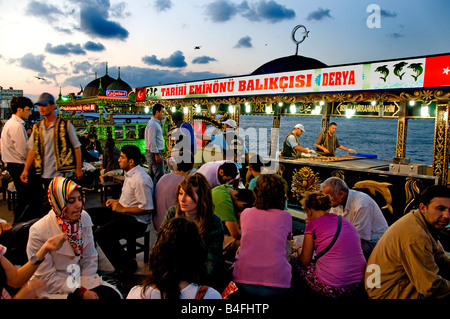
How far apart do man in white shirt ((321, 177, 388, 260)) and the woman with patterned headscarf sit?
2.81m

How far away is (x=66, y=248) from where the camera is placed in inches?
108

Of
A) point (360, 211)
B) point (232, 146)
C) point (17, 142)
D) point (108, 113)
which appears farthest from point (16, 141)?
point (108, 113)

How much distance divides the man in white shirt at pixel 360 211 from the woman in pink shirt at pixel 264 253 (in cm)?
129

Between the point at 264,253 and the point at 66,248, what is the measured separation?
1.75 metres

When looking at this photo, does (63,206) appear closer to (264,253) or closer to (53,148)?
(264,253)

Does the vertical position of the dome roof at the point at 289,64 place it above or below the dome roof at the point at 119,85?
below

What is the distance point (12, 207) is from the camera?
7641 mm

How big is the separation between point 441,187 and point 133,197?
11.8 feet

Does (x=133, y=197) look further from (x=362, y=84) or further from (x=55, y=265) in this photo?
(x=362, y=84)

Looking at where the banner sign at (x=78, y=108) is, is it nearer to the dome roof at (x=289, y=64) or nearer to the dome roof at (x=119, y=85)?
the dome roof at (x=119, y=85)

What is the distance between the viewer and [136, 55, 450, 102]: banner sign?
5.57 meters

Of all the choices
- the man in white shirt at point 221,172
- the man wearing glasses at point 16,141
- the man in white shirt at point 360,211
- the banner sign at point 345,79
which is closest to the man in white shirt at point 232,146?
the banner sign at point 345,79

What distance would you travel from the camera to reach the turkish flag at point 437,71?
537cm
